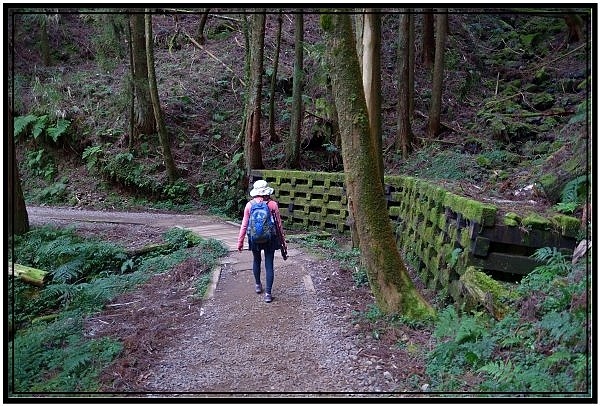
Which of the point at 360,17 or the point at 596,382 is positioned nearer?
the point at 596,382

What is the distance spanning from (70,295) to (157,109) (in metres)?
10.3

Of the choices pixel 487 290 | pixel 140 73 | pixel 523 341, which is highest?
pixel 140 73

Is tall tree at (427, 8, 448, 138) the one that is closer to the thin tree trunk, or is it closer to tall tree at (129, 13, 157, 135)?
tall tree at (129, 13, 157, 135)

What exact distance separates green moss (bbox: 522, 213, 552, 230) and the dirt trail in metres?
1.98

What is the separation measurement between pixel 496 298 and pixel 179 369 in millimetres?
3255

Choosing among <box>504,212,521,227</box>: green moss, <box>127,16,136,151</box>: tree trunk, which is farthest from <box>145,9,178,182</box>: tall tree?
<box>504,212,521,227</box>: green moss

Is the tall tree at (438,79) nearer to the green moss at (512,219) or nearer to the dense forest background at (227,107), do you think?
the dense forest background at (227,107)

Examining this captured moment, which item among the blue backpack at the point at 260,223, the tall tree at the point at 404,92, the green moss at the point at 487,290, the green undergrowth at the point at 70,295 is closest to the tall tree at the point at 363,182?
the green moss at the point at 487,290

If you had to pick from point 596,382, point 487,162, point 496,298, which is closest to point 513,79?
point 487,162

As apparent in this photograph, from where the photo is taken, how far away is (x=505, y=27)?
2297 cm

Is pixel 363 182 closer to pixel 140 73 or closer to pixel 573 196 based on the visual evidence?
pixel 573 196

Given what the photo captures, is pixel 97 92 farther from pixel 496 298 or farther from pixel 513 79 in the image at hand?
pixel 496 298

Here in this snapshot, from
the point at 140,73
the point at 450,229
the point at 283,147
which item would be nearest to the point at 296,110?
the point at 283,147

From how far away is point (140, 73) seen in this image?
17.5 m
